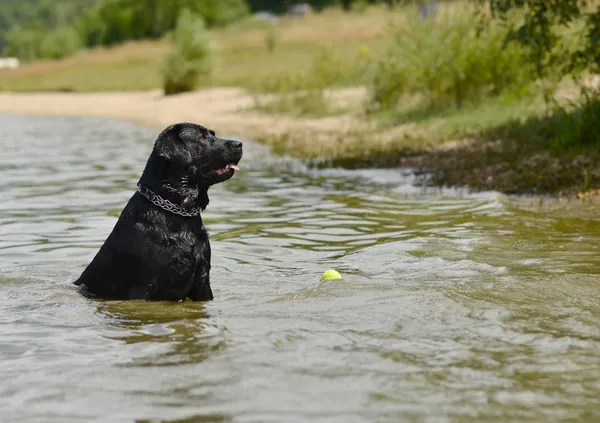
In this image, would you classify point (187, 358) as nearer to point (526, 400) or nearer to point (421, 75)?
point (526, 400)

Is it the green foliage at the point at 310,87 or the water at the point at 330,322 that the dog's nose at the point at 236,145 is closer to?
the water at the point at 330,322

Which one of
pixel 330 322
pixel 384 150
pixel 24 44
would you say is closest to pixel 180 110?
pixel 384 150

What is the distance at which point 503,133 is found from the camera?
1572 cm

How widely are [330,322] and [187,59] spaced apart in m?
33.5

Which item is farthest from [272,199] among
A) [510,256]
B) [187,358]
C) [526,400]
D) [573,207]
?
[526,400]

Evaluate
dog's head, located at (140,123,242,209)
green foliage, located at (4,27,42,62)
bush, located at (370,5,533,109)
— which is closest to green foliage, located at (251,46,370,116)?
bush, located at (370,5,533,109)

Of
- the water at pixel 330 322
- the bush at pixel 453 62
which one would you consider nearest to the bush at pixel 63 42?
the bush at pixel 453 62

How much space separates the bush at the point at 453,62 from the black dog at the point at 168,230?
12146 millimetres

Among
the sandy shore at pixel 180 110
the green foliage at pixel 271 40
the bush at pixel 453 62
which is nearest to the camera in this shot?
the bush at pixel 453 62

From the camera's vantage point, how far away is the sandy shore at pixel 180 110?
22.7 m

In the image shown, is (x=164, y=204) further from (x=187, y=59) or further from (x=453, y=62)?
(x=187, y=59)

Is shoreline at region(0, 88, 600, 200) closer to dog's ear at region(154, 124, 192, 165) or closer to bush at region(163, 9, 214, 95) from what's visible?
bush at region(163, 9, 214, 95)

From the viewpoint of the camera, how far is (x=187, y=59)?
126ft

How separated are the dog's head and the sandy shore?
13.5m
